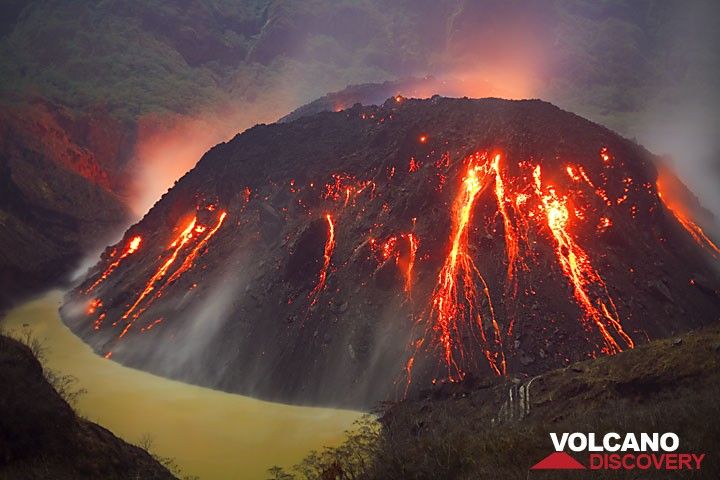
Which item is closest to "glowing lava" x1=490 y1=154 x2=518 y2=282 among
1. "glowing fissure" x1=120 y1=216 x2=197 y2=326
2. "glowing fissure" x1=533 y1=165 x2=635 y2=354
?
"glowing fissure" x1=533 y1=165 x2=635 y2=354

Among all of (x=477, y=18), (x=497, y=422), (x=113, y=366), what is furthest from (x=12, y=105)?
(x=477, y=18)

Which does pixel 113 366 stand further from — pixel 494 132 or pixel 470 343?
pixel 494 132

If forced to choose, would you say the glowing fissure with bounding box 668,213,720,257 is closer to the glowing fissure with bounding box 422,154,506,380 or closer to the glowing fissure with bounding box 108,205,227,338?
the glowing fissure with bounding box 422,154,506,380

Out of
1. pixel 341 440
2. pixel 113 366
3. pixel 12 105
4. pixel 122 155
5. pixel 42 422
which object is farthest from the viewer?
pixel 122 155

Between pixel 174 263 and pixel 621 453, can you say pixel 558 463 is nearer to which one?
pixel 621 453

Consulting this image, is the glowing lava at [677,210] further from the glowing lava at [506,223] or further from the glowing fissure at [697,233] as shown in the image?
the glowing lava at [506,223]

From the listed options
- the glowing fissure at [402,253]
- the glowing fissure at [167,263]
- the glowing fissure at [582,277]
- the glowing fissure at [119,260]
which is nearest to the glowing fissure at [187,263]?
the glowing fissure at [167,263]
